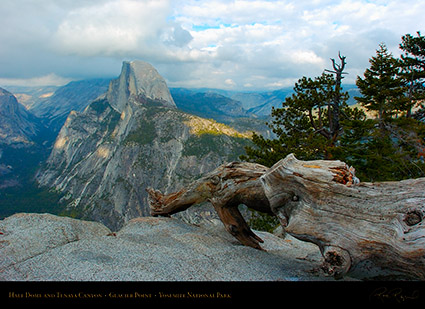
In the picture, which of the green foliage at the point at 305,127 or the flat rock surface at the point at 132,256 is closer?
the flat rock surface at the point at 132,256

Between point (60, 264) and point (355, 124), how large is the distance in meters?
25.4

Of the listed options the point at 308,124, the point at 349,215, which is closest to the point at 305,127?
the point at 308,124

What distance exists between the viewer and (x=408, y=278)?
23.7 feet

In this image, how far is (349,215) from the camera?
8148 millimetres

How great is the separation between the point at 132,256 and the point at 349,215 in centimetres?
837
